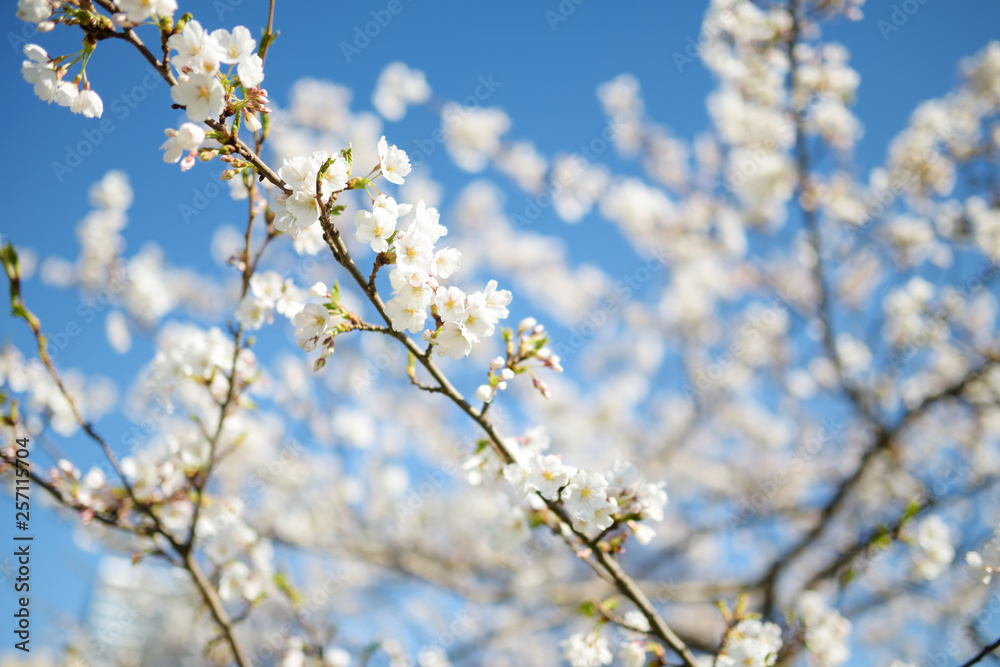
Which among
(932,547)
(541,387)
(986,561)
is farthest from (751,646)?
(932,547)

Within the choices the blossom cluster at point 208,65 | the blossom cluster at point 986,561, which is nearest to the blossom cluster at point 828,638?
the blossom cluster at point 986,561

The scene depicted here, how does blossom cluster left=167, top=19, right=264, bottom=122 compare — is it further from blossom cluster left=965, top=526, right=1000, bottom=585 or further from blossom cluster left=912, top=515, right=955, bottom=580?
blossom cluster left=912, top=515, right=955, bottom=580

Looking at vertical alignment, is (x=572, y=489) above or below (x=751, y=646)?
above

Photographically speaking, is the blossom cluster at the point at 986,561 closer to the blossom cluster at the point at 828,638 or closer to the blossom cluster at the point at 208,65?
the blossom cluster at the point at 828,638

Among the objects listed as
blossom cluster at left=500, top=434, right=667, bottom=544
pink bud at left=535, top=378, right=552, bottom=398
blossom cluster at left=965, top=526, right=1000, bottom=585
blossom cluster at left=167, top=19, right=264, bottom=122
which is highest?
blossom cluster at left=167, top=19, right=264, bottom=122

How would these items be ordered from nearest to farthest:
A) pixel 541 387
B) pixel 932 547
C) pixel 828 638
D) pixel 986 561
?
1. pixel 541 387
2. pixel 986 561
3. pixel 828 638
4. pixel 932 547

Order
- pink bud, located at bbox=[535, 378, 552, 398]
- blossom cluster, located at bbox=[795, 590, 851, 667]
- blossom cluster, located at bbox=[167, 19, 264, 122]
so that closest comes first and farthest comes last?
blossom cluster, located at bbox=[167, 19, 264, 122]
pink bud, located at bbox=[535, 378, 552, 398]
blossom cluster, located at bbox=[795, 590, 851, 667]

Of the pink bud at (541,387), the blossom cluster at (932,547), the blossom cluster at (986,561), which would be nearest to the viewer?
the pink bud at (541,387)

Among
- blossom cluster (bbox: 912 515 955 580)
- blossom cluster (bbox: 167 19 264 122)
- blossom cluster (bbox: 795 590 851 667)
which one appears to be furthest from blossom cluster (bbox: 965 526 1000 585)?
blossom cluster (bbox: 167 19 264 122)

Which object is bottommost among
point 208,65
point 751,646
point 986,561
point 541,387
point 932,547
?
point 751,646

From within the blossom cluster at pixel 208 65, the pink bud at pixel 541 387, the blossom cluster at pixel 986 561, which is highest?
the blossom cluster at pixel 208 65

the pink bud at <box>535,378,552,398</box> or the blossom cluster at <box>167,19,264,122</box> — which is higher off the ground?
the blossom cluster at <box>167,19,264,122</box>

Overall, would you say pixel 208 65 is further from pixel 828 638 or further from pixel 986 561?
pixel 828 638

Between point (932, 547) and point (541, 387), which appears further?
point (932, 547)
